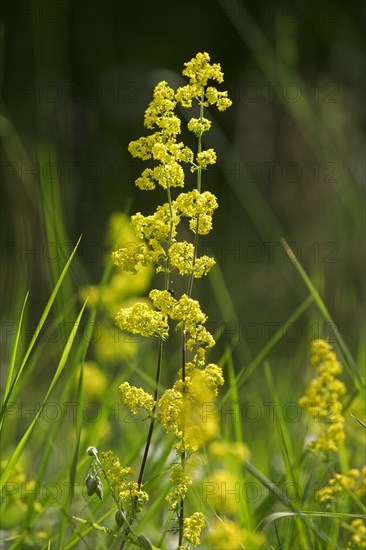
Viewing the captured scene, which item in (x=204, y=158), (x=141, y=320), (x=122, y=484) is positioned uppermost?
(x=204, y=158)

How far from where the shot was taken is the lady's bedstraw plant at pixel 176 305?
1621 mm

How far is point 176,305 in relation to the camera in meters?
1.67

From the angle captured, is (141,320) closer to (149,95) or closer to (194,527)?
(194,527)

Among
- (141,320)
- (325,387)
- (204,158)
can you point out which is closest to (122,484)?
(141,320)

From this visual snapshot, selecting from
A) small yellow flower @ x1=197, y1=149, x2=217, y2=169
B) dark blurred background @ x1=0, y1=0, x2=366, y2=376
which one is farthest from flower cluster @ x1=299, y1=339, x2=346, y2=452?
dark blurred background @ x1=0, y1=0, x2=366, y2=376

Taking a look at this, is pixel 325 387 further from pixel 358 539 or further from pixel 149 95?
pixel 149 95

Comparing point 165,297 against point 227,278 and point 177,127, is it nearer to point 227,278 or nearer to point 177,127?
point 177,127

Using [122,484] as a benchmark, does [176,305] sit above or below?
above

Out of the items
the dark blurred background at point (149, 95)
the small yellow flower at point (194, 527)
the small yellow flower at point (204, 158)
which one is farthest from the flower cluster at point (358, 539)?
the dark blurred background at point (149, 95)

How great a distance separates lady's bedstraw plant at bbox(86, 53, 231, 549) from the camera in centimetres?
162

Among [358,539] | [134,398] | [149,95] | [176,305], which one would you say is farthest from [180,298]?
[149,95]

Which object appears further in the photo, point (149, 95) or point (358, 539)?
point (149, 95)

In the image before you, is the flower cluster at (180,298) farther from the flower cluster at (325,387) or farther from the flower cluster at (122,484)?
the flower cluster at (325,387)

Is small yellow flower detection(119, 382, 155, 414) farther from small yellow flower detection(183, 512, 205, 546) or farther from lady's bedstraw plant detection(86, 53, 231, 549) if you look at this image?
small yellow flower detection(183, 512, 205, 546)
